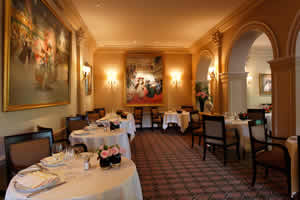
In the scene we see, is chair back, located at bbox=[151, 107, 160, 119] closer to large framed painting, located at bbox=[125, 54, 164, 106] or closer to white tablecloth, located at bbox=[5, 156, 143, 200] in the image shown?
large framed painting, located at bbox=[125, 54, 164, 106]

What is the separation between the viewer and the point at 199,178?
3.40 m

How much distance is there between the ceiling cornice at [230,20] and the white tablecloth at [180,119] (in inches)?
121

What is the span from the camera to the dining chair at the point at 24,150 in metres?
2.18

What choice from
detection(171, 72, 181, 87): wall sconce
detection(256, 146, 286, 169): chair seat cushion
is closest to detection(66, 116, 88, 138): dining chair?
detection(256, 146, 286, 169): chair seat cushion

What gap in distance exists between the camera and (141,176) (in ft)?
11.5

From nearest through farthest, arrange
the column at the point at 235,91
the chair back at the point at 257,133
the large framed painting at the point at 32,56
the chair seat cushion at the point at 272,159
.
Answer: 1. the large framed painting at the point at 32,56
2. the chair seat cushion at the point at 272,159
3. the chair back at the point at 257,133
4. the column at the point at 235,91

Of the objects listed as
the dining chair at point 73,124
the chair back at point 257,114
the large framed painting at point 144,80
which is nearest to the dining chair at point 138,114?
the large framed painting at point 144,80

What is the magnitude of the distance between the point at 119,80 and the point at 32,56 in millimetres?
5773

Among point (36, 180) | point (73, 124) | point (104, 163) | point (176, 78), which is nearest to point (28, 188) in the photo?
point (36, 180)

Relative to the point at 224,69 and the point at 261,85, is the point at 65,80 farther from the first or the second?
the point at 261,85

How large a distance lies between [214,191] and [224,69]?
419 cm

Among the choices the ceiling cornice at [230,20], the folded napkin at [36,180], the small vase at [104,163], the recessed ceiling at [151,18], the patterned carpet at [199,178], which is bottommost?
the patterned carpet at [199,178]

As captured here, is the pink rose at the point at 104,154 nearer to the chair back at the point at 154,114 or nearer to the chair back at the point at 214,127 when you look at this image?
the chair back at the point at 214,127

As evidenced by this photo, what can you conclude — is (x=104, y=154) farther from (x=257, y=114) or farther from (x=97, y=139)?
(x=257, y=114)
